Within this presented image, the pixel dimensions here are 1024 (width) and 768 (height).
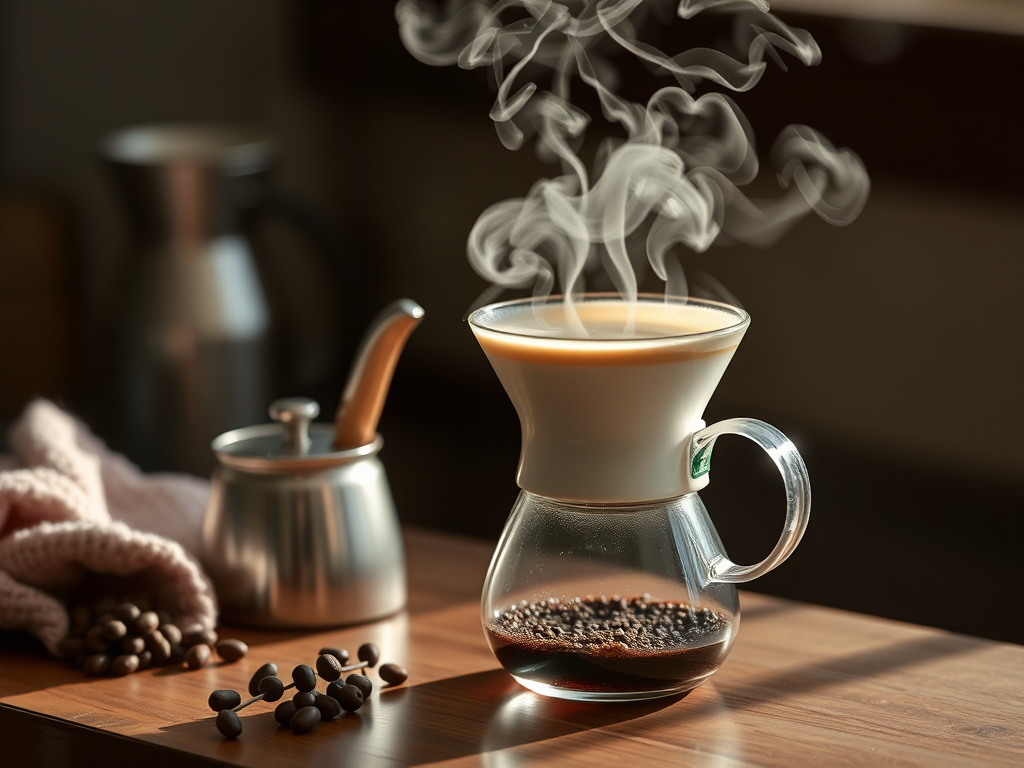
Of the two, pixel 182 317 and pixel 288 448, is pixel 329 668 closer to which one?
pixel 288 448

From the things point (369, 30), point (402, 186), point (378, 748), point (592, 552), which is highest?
point (369, 30)

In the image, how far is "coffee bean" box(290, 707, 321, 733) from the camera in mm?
823

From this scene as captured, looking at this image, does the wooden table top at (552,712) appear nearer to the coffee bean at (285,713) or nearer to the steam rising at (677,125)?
the coffee bean at (285,713)

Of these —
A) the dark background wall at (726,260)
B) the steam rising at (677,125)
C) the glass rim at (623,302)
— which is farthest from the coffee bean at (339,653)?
the dark background wall at (726,260)

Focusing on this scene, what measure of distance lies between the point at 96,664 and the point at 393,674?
0.67 feet

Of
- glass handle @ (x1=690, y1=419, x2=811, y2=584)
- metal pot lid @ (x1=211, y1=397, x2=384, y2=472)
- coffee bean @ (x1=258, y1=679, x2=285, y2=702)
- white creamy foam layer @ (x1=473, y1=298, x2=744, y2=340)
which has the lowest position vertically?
coffee bean @ (x1=258, y1=679, x2=285, y2=702)

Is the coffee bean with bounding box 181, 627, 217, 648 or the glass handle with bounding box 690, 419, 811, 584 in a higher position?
the glass handle with bounding box 690, 419, 811, 584

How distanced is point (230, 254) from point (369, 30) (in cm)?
37

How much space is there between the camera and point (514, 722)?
84 centimetres

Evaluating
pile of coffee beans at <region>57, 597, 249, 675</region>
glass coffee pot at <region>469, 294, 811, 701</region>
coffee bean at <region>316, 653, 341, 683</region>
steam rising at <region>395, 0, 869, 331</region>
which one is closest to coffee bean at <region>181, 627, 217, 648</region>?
pile of coffee beans at <region>57, 597, 249, 675</region>

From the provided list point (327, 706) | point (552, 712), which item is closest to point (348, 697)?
point (327, 706)

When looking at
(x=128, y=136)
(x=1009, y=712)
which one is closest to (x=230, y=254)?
(x=128, y=136)

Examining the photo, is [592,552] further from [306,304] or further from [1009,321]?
[306,304]

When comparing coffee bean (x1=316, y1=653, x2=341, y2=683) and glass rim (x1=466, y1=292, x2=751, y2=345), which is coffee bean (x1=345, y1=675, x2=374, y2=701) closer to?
coffee bean (x1=316, y1=653, x2=341, y2=683)
